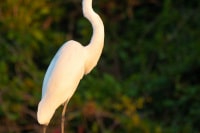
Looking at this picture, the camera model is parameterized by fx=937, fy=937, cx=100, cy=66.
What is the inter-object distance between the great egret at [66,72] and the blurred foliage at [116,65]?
199 cm

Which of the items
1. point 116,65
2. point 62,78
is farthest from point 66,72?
point 116,65

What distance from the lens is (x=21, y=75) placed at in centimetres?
684

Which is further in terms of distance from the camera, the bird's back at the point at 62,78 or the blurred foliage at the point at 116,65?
the blurred foliage at the point at 116,65

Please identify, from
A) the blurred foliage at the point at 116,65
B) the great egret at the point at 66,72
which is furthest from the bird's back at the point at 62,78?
the blurred foliage at the point at 116,65

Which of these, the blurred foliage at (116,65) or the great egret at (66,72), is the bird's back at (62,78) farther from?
the blurred foliage at (116,65)

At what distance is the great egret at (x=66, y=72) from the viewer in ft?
13.2

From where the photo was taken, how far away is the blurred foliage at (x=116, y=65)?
6336 millimetres

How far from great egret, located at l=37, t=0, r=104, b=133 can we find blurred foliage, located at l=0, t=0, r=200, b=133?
199cm

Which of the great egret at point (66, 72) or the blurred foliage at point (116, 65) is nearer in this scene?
the great egret at point (66, 72)

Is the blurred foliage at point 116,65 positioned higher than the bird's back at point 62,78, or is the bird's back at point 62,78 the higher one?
the blurred foliage at point 116,65

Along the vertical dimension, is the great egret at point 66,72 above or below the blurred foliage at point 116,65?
below

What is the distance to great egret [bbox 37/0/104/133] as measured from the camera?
402 centimetres

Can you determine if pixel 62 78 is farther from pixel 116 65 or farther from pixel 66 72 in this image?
pixel 116 65

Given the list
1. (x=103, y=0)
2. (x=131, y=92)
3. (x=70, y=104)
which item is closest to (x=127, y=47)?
(x=103, y=0)
